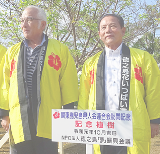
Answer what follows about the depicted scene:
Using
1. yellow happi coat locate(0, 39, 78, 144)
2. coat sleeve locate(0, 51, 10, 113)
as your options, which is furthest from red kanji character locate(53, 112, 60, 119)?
coat sleeve locate(0, 51, 10, 113)

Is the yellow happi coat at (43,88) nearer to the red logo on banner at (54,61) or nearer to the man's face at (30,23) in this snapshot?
the red logo on banner at (54,61)

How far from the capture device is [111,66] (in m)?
2.13

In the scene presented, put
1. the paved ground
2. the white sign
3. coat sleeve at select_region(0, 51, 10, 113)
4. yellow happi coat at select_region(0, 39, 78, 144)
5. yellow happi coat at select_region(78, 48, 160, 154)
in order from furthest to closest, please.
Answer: the paved ground
coat sleeve at select_region(0, 51, 10, 113)
yellow happi coat at select_region(0, 39, 78, 144)
yellow happi coat at select_region(78, 48, 160, 154)
the white sign

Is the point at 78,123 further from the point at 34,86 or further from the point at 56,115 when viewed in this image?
the point at 34,86

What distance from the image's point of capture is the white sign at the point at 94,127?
1532 millimetres

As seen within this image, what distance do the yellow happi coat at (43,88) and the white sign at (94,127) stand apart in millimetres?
469

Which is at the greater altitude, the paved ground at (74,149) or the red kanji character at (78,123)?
the red kanji character at (78,123)

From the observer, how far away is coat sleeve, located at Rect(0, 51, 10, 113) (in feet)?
7.20

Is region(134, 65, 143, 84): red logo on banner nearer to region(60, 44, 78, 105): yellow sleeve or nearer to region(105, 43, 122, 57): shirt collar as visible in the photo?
region(105, 43, 122, 57): shirt collar

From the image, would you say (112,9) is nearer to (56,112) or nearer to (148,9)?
(148,9)

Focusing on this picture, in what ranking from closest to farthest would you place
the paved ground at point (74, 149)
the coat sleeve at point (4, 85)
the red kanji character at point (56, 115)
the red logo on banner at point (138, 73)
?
the red kanji character at point (56, 115) → the red logo on banner at point (138, 73) → the coat sleeve at point (4, 85) → the paved ground at point (74, 149)

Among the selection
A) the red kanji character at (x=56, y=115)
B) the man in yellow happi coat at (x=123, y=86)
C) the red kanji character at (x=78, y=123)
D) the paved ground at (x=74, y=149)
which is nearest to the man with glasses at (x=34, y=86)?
the man in yellow happi coat at (x=123, y=86)

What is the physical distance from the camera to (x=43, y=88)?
211 cm

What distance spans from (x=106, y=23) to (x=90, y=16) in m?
2.35
